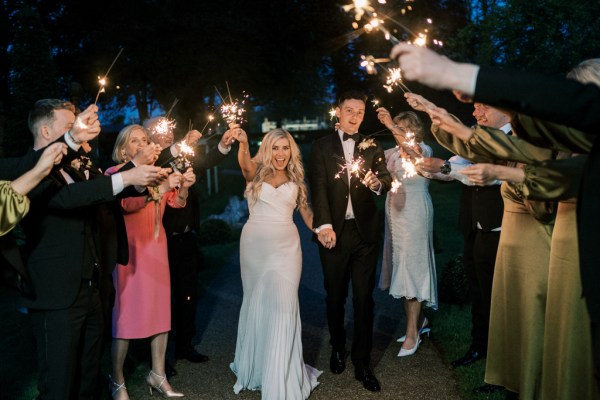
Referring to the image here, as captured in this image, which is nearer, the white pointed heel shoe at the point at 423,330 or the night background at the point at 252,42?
Result: the white pointed heel shoe at the point at 423,330

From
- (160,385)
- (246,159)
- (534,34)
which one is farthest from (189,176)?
(534,34)

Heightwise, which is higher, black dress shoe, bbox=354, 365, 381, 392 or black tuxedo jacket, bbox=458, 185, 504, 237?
black tuxedo jacket, bbox=458, 185, 504, 237

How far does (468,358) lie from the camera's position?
19.5ft

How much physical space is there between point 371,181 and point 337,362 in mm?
2054

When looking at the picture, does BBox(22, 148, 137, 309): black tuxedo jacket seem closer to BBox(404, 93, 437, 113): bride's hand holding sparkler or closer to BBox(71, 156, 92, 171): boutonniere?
BBox(71, 156, 92, 171): boutonniere

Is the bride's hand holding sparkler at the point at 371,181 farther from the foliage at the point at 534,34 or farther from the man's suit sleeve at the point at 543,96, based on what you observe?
the foliage at the point at 534,34

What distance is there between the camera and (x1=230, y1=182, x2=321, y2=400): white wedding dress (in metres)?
5.12

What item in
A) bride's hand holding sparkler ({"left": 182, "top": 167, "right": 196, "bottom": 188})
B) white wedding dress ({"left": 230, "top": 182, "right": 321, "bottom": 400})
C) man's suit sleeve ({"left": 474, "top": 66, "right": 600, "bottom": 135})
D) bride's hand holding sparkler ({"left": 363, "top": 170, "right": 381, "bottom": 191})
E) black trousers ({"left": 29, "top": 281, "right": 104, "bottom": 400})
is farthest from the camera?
bride's hand holding sparkler ({"left": 363, "top": 170, "right": 381, "bottom": 191})

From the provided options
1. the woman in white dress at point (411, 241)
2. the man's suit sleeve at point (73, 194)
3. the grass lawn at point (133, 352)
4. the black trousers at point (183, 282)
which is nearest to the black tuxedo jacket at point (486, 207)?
the woman in white dress at point (411, 241)

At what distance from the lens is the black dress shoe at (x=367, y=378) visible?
5383 mm

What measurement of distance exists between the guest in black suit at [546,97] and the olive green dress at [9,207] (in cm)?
240

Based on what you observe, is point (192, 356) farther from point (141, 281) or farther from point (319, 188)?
point (319, 188)

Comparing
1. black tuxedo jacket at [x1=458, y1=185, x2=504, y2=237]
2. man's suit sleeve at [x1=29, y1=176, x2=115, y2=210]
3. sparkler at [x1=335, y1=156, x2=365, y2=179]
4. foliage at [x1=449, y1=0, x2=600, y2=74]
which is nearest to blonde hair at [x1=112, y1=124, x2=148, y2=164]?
man's suit sleeve at [x1=29, y1=176, x2=115, y2=210]

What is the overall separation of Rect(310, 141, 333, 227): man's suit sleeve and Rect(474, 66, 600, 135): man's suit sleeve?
365 centimetres
